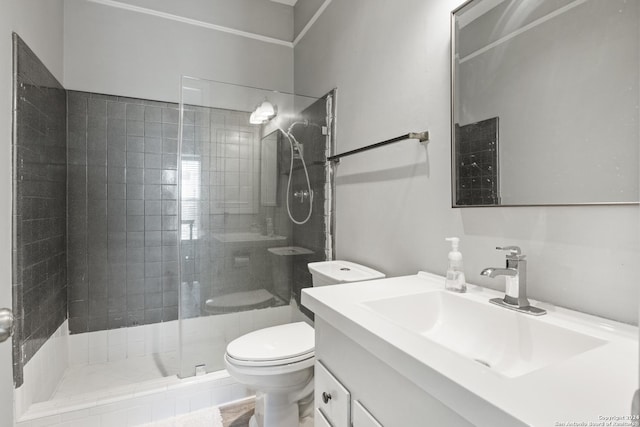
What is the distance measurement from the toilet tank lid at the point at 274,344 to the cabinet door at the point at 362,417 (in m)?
0.71

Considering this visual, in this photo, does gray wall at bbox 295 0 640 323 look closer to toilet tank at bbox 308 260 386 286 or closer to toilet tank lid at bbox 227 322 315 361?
toilet tank at bbox 308 260 386 286

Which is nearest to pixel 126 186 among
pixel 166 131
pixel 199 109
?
pixel 166 131

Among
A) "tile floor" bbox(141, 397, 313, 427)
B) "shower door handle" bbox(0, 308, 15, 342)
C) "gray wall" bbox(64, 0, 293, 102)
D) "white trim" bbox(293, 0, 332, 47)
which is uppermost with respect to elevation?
"white trim" bbox(293, 0, 332, 47)

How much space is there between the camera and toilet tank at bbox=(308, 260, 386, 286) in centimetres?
147

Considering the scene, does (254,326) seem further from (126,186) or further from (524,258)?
(524,258)

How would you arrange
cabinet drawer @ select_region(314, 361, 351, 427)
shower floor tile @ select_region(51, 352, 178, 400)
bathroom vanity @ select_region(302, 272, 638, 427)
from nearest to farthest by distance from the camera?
1. bathroom vanity @ select_region(302, 272, 638, 427)
2. cabinet drawer @ select_region(314, 361, 351, 427)
3. shower floor tile @ select_region(51, 352, 178, 400)

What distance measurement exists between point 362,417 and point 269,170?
1511 millimetres

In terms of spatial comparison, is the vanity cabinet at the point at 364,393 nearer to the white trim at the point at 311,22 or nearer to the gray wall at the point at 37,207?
the gray wall at the point at 37,207

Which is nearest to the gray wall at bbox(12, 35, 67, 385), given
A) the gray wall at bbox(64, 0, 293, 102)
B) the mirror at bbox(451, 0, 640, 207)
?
the gray wall at bbox(64, 0, 293, 102)

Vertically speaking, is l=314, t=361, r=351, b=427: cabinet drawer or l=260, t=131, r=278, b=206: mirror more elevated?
l=260, t=131, r=278, b=206: mirror

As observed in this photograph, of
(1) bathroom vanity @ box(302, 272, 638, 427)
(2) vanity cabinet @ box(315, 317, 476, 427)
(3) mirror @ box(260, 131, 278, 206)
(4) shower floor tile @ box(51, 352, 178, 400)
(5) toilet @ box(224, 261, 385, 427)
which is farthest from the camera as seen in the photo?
(3) mirror @ box(260, 131, 278, 206)

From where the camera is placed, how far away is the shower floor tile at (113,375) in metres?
1.77

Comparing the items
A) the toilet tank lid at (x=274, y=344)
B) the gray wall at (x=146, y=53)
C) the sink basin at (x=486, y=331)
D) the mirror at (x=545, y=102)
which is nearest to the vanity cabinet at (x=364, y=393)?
the sink basin at (x=486, y=331)

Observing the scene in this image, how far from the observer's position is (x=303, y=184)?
2.08 m
